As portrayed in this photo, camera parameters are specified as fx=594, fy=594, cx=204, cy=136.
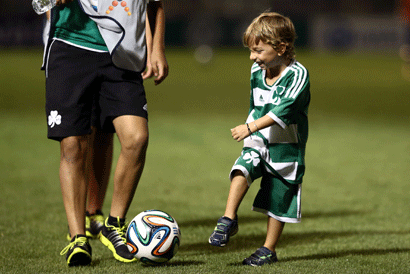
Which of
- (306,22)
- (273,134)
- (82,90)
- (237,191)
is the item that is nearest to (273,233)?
(237,191)

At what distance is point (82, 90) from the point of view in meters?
3.05

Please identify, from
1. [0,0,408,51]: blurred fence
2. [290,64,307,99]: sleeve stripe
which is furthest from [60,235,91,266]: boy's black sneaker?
[0,0,408,51]: blurred fence

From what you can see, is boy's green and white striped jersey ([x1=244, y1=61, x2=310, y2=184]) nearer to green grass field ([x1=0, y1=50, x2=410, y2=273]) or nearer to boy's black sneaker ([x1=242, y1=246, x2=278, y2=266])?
boy's black sneaker ([x1=242, y1=246, x2=278, y2=266])

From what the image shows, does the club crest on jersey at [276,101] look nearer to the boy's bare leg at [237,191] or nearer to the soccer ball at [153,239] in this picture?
the boy's bare leg at [237,191]

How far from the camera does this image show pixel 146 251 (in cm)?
291

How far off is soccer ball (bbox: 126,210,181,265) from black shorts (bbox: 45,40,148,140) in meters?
0.55

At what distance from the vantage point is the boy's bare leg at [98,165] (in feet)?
12.1

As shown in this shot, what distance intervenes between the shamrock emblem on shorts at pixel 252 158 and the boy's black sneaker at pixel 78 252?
91cm

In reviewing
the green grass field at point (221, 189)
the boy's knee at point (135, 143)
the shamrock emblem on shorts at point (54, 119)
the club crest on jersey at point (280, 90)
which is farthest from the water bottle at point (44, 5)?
the green grass field at point (221, 189)

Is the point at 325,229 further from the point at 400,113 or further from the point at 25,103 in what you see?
the point at 25,103

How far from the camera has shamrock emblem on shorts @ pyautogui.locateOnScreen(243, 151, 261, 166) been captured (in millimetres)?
3008

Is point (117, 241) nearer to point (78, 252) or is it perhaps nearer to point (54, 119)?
point (78, 252)

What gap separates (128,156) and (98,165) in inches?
24.6

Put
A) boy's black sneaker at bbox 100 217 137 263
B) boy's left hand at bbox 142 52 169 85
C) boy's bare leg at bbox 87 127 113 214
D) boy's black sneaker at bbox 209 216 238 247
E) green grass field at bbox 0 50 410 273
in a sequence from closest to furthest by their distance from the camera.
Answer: boy's black sneaker at bbox 209 216 238 247, boy's black sneaker at bbox 100 217 137 263, green grass field at bbox 0 50 410 273, boy's left hand at bbox 142 52 169 85, boy's bare leg at bbox 87 127 113 214
